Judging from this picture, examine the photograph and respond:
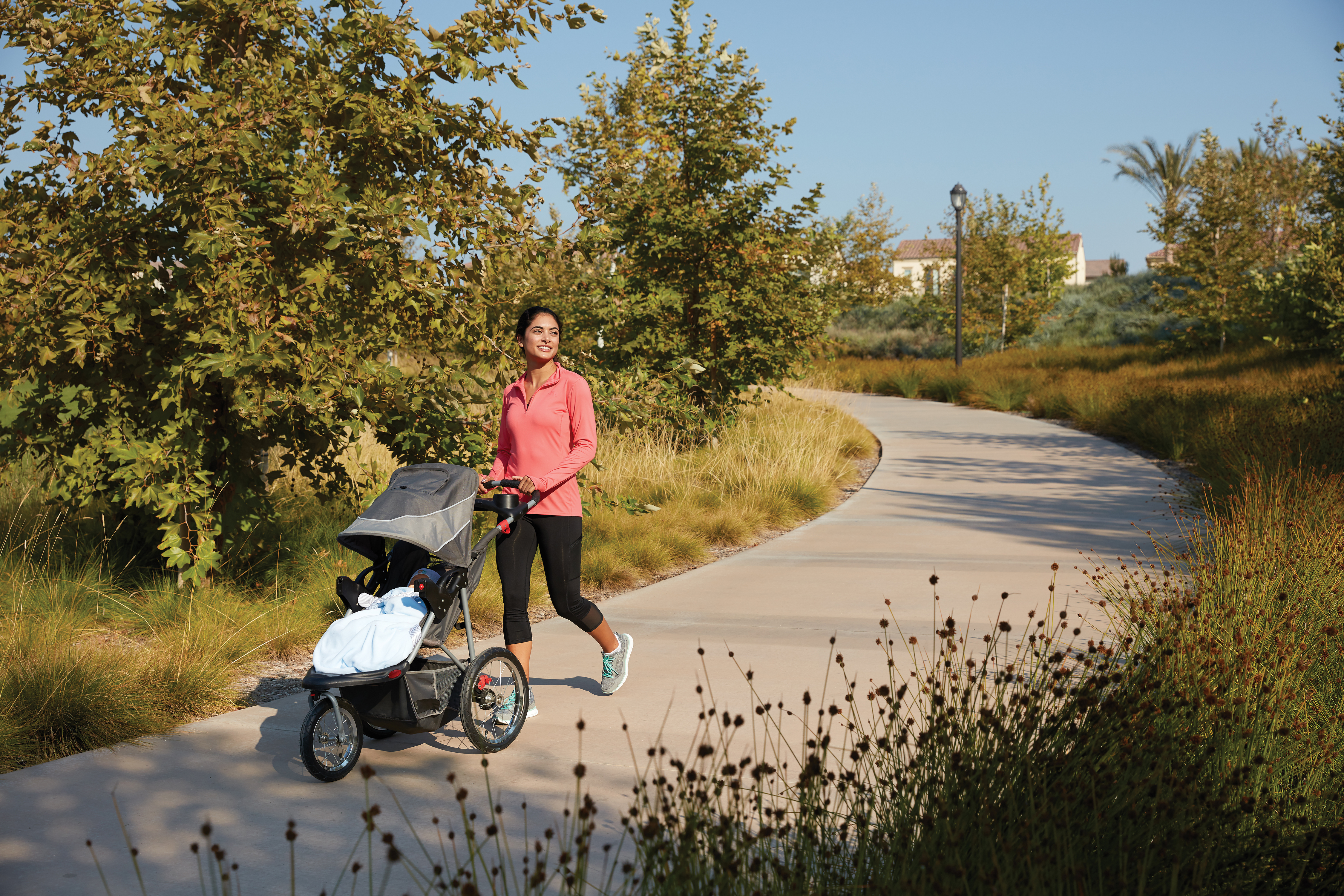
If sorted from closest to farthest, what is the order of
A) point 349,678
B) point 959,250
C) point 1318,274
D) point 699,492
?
point 349,678, point 699,492, point 1318,274, point 959,250

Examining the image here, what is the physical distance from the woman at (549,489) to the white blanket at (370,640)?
2.75 ft

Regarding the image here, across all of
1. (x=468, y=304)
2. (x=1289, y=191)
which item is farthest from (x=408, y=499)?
(x=1289, y=191)

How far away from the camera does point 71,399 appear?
5555 millimetres

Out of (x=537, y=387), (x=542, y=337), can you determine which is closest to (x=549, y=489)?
(x=537, y=387)

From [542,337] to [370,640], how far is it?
169 centimetres

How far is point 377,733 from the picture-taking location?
4656 millimetres

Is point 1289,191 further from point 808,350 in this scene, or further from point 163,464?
point 163,464

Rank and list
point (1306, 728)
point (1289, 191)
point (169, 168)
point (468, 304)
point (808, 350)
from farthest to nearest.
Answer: point (1289, 191) < point (808, 350) < point (468, 304) < point (169, 168) < point (1306, 728)

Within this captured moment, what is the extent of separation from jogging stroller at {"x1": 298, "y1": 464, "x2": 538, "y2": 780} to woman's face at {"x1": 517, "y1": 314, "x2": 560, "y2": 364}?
25.5 inches

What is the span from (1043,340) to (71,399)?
39391 mm

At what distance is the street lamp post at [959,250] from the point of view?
27.8 m

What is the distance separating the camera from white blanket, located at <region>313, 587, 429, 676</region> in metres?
4.05

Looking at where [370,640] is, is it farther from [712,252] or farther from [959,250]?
[959,250]

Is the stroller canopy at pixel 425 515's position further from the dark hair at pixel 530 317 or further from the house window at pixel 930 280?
the house window at pixel 930 280
